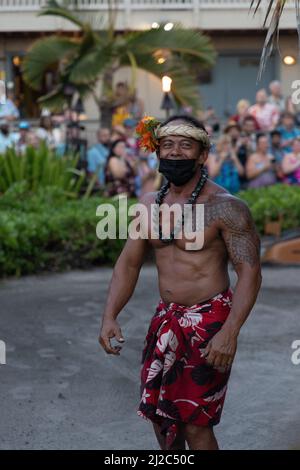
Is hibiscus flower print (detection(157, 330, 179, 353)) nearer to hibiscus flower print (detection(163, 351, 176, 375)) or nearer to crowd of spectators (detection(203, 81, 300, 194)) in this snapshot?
hibiscus flower print (detection(163, 351, 176, 375))

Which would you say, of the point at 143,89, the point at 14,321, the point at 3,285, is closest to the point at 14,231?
the point at 3,285

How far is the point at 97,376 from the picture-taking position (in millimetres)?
7516

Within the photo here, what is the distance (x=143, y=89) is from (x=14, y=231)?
465 inches

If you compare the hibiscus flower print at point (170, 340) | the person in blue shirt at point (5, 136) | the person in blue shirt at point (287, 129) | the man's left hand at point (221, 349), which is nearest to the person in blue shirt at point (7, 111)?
the person in blue shirt at point (5, 136)

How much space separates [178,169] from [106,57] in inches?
524

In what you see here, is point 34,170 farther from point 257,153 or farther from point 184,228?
point 184,228

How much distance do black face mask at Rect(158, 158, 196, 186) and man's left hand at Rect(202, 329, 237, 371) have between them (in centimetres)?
76

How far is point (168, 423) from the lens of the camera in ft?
16.0

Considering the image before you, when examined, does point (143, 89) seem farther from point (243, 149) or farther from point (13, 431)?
point (13, 431)

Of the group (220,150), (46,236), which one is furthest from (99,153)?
(46,236)

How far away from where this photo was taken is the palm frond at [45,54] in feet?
59.6

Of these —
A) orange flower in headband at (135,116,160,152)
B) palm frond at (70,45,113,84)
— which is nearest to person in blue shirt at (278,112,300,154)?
palm frond at (70,45,113,84)

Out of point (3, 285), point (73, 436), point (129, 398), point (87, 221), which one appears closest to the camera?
point (73, 436)

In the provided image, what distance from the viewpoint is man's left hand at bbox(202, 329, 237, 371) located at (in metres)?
4.70
